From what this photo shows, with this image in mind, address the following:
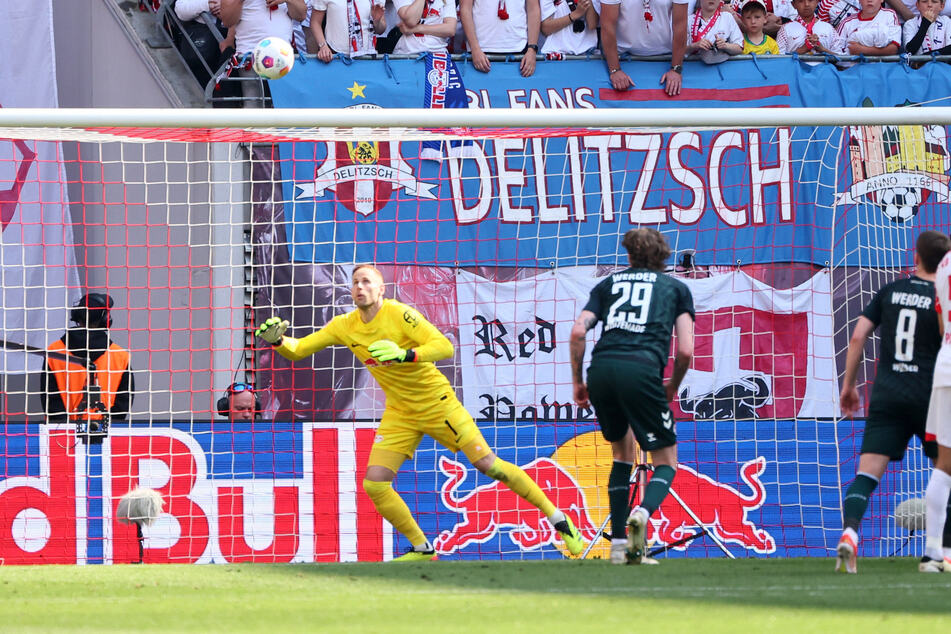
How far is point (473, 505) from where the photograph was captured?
9531 mm

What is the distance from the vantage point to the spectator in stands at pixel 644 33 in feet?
41.4

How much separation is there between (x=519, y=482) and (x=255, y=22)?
21.6 feet

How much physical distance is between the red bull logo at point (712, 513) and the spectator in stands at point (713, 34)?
4.94m

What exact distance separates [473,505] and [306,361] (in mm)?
3336

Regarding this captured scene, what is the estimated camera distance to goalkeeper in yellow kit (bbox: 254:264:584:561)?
798 cm

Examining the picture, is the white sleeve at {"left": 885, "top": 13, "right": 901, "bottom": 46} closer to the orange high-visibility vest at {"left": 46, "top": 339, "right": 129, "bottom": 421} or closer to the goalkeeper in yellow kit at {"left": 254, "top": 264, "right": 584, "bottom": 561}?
the goalkeeper in yellow kit at {"left": 254, "top": 264, "right": 584, "bottom": 561}

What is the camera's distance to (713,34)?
501 inches

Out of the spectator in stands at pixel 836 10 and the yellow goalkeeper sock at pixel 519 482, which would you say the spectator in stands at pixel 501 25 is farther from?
the yellow goalkeeper sock at pixel 519 482

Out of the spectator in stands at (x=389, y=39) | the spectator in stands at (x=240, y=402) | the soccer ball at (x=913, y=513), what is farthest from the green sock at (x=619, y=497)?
the spectator in stands at (x=389, y=39)

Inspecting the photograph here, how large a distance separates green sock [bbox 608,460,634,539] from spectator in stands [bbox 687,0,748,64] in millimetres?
6806

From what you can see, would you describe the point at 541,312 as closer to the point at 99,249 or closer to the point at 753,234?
the point at 753,234

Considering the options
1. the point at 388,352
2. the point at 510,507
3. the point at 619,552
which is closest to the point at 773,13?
the point at 510,507

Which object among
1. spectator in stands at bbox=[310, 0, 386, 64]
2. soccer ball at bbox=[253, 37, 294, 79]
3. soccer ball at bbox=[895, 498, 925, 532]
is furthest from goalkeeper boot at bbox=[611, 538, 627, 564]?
spectator in stands at bbox=[310, 0, 386, 64]

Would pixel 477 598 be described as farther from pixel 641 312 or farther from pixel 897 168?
pixel 897 168
